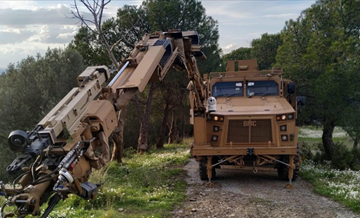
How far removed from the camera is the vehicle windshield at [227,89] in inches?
415

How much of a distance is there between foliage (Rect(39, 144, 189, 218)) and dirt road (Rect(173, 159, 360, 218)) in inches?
14.4

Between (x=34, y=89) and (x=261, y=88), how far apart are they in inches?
460

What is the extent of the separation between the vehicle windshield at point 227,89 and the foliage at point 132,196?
260 centimetres

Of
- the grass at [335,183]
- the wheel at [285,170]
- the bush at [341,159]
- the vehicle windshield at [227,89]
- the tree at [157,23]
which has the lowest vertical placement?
the bush at [341,159]

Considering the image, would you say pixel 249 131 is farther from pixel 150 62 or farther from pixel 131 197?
pixel 150 62

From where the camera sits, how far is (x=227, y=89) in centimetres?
1064

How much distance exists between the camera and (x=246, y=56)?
44688 millimetres

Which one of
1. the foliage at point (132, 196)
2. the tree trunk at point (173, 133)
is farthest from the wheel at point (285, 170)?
the tree trunk at point (173, 133)

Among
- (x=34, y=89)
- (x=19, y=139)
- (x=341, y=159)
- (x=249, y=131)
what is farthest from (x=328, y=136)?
(x=34, y=89)

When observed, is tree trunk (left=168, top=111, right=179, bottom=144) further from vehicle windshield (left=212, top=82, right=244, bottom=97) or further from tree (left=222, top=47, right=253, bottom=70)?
tree (left=222, top=47, right=253, bottom=70)

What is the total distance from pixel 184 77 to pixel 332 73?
371 inches

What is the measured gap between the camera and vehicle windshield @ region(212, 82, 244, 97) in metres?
10.5

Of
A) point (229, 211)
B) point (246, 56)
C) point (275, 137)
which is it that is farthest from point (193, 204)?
point (246, 56)

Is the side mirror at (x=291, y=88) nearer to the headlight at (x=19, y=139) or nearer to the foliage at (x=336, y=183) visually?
the foliage at (x=336, y=183)
